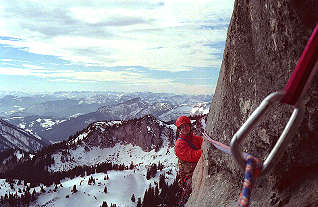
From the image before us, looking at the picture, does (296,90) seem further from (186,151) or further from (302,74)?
(186,151)

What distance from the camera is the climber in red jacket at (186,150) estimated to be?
29.6 ft

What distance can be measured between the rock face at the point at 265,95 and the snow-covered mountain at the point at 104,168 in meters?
52.1

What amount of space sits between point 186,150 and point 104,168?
81172 millimetres

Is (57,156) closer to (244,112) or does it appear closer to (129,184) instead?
(129,184)

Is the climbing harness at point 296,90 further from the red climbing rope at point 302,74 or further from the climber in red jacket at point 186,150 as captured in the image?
the climber in red jacket at point 186,150

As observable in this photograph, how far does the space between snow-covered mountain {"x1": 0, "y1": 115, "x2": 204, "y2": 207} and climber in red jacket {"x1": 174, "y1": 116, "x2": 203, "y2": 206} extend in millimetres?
48224

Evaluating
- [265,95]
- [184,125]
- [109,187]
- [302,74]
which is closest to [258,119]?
[302,74]

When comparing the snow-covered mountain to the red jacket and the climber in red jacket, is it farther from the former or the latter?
the red jacket

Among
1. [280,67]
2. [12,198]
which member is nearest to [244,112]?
[280,67]

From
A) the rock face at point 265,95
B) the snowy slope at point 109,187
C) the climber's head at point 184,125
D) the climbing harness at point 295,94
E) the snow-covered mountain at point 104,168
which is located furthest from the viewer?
the snow-covered mountain at point 104,168

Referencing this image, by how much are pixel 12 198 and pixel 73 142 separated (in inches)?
1960

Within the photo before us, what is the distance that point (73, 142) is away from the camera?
120 meters

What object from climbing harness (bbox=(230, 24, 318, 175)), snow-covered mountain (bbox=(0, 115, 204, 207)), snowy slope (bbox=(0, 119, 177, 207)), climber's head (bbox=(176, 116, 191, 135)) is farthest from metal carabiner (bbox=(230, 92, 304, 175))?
snowy slope (bbox=(0, 119, 177, 207))

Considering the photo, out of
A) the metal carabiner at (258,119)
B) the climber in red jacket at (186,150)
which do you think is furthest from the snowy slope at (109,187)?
the metal carabiner at (258,119)
